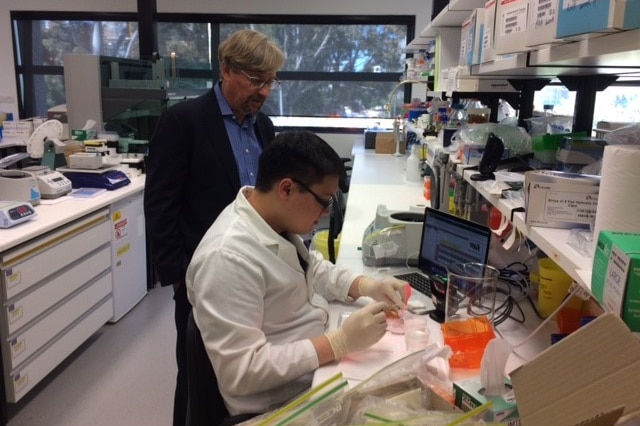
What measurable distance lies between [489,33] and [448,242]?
2.28 feet

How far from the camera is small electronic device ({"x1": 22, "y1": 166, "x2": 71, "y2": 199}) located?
9.91ft

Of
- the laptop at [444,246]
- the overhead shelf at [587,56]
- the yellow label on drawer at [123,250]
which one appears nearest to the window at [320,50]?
the yellow label on drawer at [123,250]

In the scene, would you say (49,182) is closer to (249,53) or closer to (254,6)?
(249,53)

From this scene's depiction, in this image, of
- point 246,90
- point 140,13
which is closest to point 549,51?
point 246,90

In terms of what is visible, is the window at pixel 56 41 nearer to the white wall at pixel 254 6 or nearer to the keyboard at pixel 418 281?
the white wall at pixel 254 6

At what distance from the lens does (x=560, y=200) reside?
1.16 metres

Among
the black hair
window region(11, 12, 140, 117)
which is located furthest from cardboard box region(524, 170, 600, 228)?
window region(11, 12, 140, 117)

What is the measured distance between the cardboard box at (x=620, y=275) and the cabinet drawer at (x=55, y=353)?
2.44 meters

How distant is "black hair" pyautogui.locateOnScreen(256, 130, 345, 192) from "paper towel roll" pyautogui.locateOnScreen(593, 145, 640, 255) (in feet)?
2.14

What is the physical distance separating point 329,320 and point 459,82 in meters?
1.32

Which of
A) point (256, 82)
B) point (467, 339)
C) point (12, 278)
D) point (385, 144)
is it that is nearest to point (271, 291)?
point (467, 339)

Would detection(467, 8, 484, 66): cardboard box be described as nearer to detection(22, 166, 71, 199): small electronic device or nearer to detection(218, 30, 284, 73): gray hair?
detection(218, 30, 284, 73): gray hair

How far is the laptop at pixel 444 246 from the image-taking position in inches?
67.6

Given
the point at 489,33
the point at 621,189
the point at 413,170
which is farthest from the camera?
the point at 413,170
